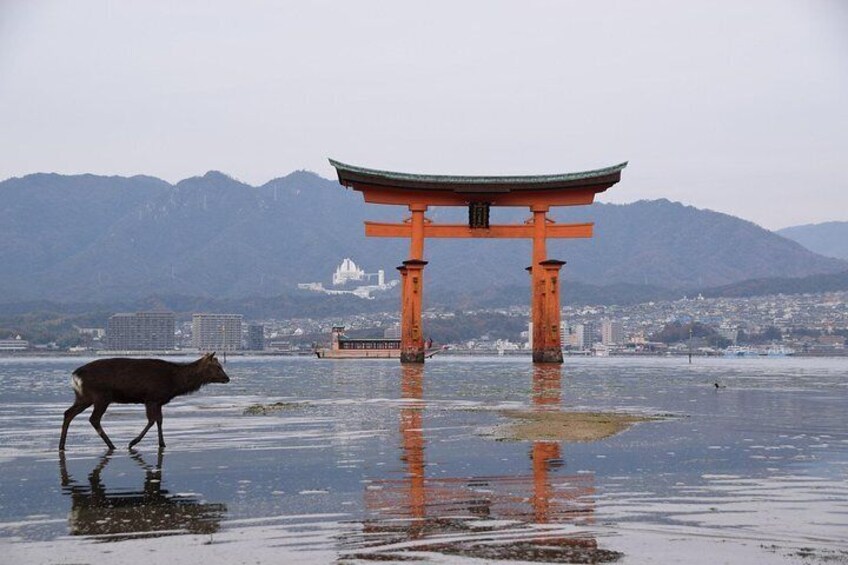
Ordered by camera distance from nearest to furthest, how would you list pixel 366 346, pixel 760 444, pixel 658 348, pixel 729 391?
pixel 760 444, pixel 729 391, pixel 366 346, pixel 658 348

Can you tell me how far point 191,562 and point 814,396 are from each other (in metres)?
26.2

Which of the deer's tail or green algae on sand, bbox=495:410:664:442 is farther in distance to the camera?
green algae on sand, bbox=495:410:664:442

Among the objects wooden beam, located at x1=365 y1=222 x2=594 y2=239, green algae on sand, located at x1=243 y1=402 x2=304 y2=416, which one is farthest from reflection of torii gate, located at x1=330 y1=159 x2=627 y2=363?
green algae on sand, located at x1=243 y1=402 x2=304 y2=416

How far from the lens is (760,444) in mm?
15914

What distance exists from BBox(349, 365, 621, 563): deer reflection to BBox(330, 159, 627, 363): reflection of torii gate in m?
48.4

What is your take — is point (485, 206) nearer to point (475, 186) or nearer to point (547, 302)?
point (475, 186)

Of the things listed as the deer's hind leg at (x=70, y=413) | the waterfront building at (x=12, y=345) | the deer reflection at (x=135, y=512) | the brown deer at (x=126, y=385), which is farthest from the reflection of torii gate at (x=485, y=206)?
the waterfront building at (x=12, y=345)

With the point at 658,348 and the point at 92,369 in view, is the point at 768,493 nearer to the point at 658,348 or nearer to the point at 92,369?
the point at 92,369

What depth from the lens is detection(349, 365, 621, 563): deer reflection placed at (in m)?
8.01

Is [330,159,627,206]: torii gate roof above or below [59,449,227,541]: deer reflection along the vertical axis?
above

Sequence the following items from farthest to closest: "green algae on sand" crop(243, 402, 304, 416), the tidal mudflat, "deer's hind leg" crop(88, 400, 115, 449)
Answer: "green algae on sand" crop(243, 402, 304, 416)
"deer's hind leg" crop(88, 400, 115, 449)
the tidal mudflat

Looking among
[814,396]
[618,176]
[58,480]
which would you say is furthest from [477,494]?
[618,176]

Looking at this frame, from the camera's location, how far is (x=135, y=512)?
9773mm

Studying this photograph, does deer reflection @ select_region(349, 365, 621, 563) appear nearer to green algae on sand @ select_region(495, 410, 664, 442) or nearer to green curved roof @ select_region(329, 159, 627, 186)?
green algae on sand @ select_region(495, 410, 664, 442)
